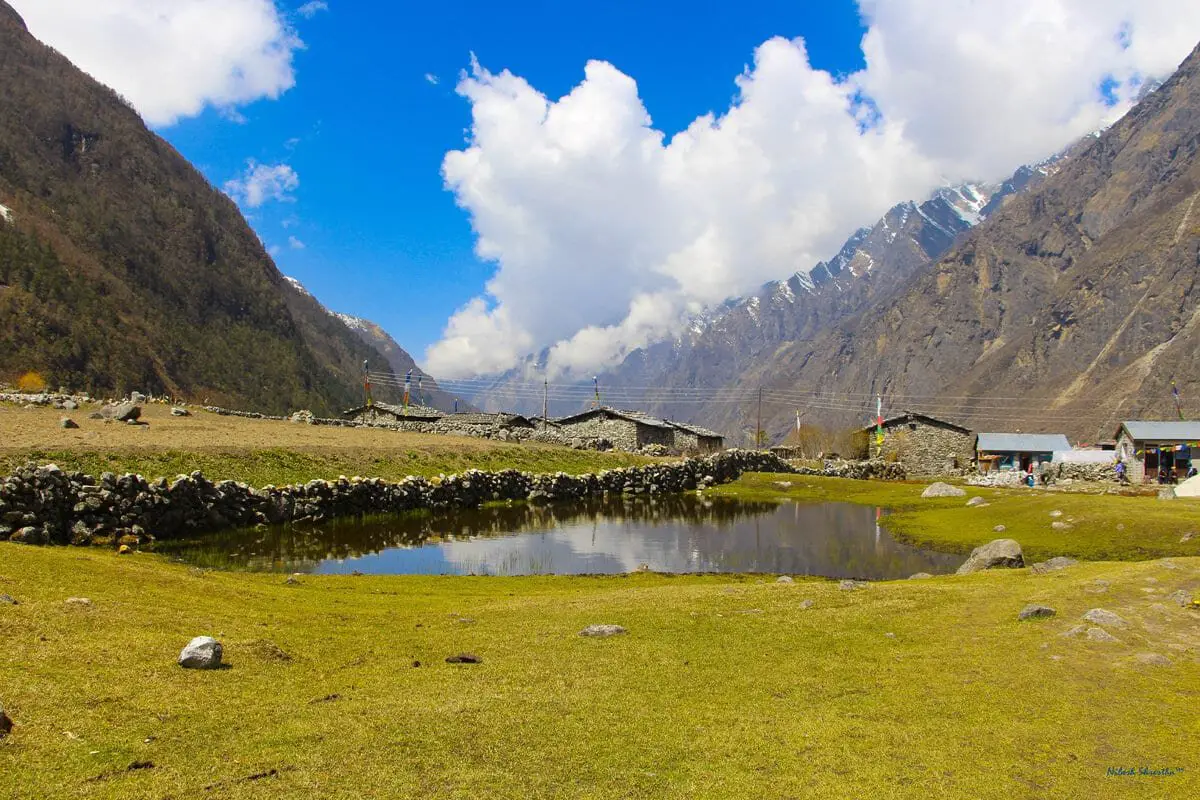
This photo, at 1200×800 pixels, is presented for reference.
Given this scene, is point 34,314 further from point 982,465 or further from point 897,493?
point 982,465

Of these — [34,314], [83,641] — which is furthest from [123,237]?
[83,641]

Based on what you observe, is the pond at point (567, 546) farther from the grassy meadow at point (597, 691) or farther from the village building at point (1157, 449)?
the village building at point (1157, 449)

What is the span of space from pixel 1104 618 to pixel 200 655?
16763 mm

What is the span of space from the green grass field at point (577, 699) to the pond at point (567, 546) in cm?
1336

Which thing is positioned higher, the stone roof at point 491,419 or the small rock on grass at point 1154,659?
the stone roof at point 491,419

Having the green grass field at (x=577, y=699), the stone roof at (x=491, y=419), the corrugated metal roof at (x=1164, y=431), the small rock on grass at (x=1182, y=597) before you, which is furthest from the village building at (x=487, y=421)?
the small rock on grass at (x=1182, y=597)

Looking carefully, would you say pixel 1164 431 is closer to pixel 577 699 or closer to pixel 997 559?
pixel 997 559

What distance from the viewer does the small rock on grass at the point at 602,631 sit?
53.5ft

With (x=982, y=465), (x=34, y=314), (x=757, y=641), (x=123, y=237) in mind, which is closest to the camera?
(x=757, y=641)

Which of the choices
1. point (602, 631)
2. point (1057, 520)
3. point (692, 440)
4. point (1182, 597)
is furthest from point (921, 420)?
point (602, 631)

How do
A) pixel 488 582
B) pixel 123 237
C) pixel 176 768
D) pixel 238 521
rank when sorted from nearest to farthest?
1. pixel 176 768
2. pixel 488 582
3. pixel 238 521
4. pixel 123 237

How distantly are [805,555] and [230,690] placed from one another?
103 ft

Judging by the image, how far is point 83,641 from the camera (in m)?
11.4

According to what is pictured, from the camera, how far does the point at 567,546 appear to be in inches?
1542
